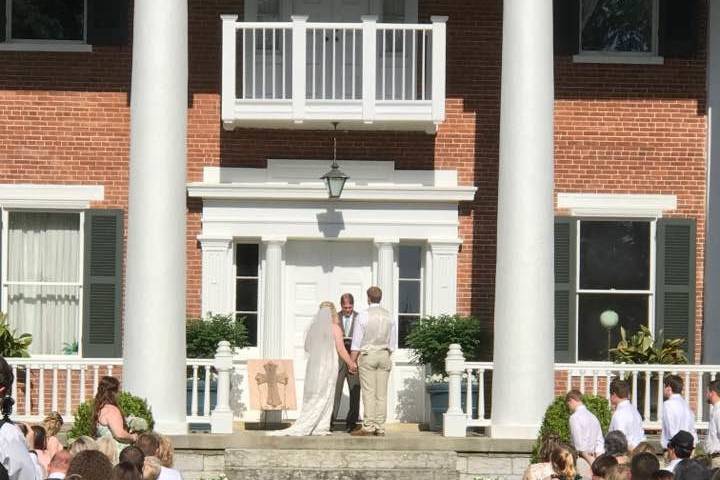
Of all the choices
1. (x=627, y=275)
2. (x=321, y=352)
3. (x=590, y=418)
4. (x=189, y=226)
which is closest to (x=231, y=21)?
(x=189, y=226)

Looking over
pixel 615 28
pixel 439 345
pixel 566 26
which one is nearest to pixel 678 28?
pixel 615 28

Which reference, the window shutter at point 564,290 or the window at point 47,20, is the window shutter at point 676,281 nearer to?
the window shutter at point 564,290

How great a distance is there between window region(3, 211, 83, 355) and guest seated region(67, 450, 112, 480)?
547 inches

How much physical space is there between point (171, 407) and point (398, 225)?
4.49m

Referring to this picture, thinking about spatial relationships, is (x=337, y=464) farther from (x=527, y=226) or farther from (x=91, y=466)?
(x=91, y=466)

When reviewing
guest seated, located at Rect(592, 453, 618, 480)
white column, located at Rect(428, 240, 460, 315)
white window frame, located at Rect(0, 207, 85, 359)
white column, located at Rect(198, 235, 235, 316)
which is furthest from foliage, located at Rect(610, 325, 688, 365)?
guest seated, located at Rect(592, 453, 618, 480)

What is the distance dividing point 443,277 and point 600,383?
97.0 inches

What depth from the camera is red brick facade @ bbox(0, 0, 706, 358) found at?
2561 cm

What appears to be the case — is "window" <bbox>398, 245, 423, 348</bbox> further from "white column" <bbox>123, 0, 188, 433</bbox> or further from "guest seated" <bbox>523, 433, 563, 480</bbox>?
"guest seated" <bbox>523, 433, 563, 480</bbox>

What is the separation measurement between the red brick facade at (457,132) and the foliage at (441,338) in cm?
91

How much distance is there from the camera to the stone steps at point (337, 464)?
73.4 ft

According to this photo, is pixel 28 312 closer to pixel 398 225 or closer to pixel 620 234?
pixel 398 225

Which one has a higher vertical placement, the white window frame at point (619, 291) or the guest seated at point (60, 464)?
the white window frame at point (619, 291)

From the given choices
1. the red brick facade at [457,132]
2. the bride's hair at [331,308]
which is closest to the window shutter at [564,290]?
the red brick facade at [457,132]
